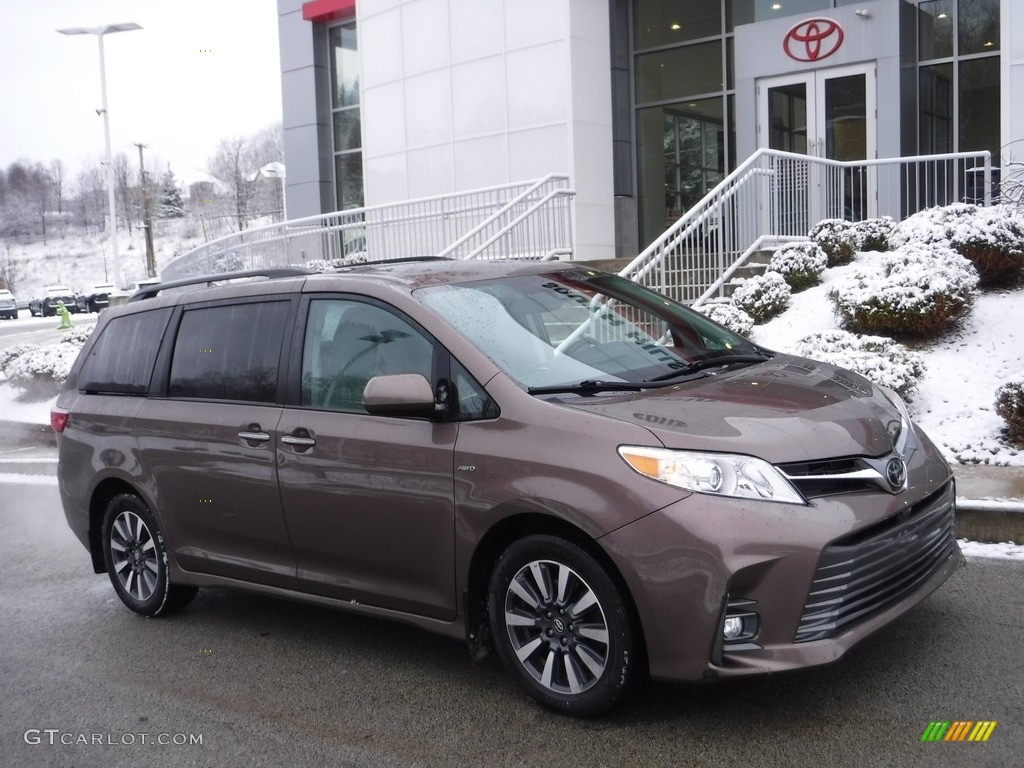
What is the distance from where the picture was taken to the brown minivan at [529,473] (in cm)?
379

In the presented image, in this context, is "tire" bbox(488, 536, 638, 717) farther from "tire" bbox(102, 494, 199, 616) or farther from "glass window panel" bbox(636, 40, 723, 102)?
"glass window panel" bbox(636, 40, 723, 102)

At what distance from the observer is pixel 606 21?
67.3 ft

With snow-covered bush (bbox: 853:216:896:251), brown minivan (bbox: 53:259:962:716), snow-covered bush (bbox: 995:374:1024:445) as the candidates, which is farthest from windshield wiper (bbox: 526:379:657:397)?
snow-covered bush (bbox: 853:216:896:251)

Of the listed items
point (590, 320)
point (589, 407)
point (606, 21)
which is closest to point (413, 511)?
point (589, 407)

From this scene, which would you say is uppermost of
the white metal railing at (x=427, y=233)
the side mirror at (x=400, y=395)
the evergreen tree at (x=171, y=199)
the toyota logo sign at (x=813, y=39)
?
the evergreen tree at (x=171, y=199)

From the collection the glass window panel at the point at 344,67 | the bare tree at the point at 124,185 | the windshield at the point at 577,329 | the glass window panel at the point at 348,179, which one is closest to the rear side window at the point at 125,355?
the windshield at the point at 577,329

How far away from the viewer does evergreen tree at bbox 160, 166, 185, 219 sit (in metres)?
107

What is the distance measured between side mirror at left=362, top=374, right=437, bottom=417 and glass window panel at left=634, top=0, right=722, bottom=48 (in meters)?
17.7

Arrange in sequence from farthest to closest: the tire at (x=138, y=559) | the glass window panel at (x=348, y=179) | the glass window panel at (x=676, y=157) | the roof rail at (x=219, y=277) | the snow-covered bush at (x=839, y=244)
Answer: the glass window panel at (x=348, y=179)
the glass window panel at (x=676, y=157)
the snow-covered bush at (x=839, y=244)
the tire at (x=138, y=559)
the roof rail at (x=219, y=277)

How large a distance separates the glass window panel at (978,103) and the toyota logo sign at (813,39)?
2218 millimetres

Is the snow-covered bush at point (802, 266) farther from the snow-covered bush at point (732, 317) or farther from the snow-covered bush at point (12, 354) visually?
the snow-covered bush at point (12, 354)

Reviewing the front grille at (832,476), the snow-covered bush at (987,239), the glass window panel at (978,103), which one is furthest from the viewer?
the glass window panel at (978,103)

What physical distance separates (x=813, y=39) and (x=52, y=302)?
158ft

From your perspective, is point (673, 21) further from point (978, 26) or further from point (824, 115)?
point (978, 26)
